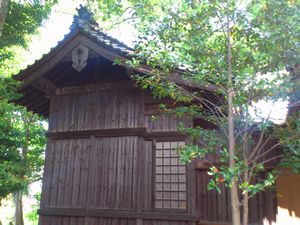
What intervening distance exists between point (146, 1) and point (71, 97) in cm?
472

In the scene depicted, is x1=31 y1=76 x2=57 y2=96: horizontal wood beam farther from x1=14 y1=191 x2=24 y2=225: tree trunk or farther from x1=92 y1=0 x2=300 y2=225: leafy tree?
x1=14 y1=191 x2=24 y2=225: tree trunk

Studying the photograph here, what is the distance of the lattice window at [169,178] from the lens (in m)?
7.38

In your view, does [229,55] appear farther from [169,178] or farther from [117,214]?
[117,214]

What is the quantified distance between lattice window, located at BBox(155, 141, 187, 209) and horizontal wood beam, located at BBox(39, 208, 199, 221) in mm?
238

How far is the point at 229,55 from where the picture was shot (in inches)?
183

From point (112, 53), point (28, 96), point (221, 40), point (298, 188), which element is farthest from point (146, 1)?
point (28, 96)

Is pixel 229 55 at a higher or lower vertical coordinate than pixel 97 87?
lower

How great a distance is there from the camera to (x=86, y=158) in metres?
8.29

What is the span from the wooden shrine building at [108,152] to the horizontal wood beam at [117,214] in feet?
0.07

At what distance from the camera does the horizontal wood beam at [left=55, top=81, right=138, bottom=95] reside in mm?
8352

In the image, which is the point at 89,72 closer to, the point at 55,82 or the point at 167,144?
the point at 55,82

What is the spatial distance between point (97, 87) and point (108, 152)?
1.85 m

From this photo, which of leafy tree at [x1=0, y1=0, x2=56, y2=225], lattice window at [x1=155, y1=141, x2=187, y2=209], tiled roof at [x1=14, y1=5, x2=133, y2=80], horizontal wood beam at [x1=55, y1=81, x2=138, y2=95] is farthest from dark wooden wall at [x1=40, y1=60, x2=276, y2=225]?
leafy tree at [x1=0, y1=0, x2=56, y2=225]

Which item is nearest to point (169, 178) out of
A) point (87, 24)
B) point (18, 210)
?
point (87, 24)
